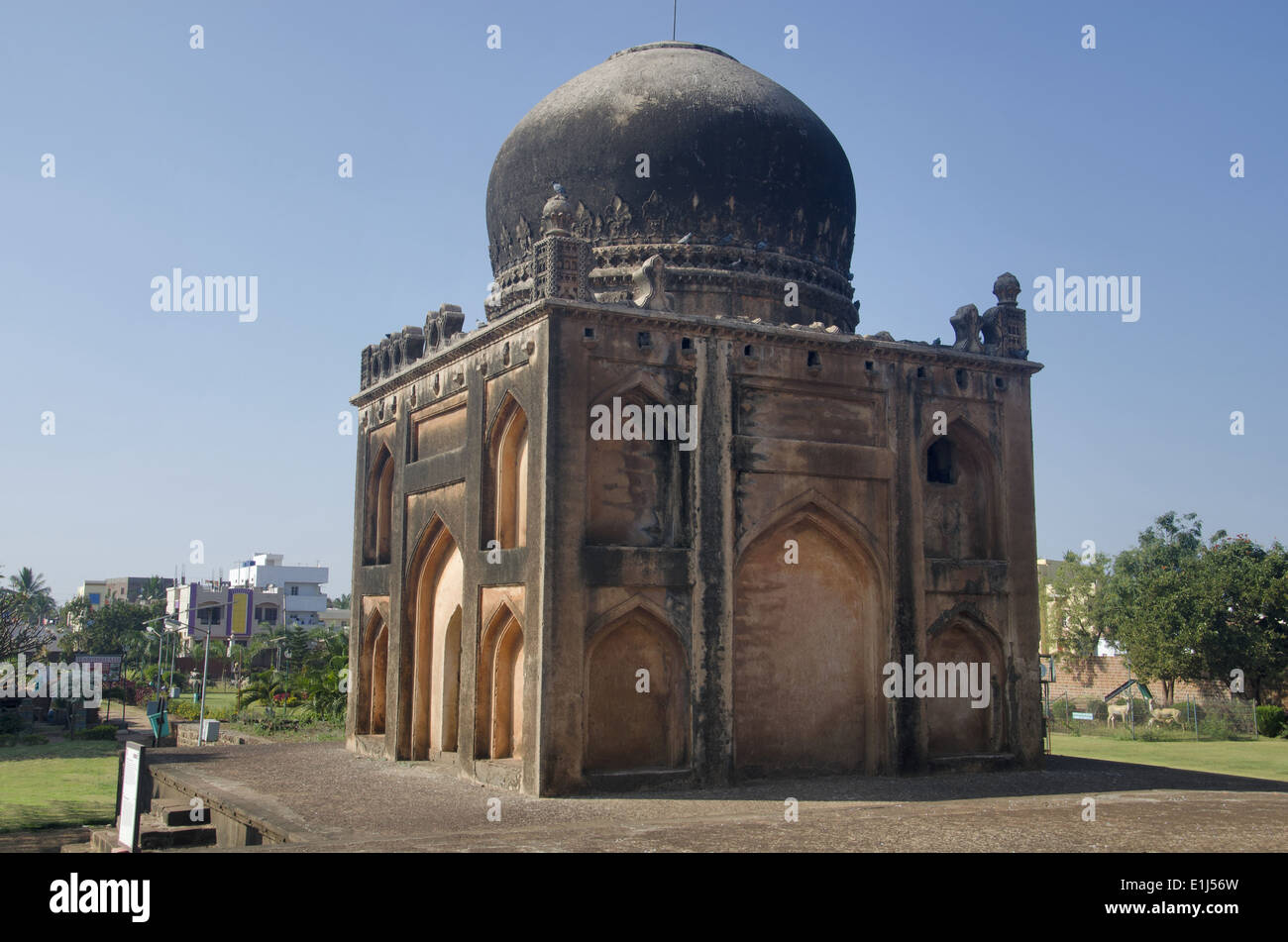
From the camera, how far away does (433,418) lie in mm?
18031

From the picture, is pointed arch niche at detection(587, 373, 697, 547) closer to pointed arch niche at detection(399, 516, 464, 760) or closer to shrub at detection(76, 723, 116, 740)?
pointed arch niche at detection(399, 516, 464, 760)

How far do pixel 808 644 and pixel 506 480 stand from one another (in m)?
4.66

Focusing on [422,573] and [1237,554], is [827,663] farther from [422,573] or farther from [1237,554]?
[1237,554]

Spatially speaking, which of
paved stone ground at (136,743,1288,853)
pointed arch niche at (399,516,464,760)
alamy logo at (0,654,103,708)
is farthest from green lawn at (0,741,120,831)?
alamy logo at (0,654,103,708)

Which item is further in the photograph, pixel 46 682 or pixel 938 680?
pixel 46 682

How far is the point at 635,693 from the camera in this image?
14.5m

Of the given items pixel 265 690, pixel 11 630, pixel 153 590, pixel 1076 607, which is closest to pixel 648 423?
pixel 265 690

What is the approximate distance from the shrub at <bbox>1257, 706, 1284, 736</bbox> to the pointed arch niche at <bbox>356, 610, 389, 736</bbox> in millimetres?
23227

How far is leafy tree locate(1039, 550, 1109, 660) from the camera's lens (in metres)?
52.3

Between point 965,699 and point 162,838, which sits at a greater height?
point 965,699

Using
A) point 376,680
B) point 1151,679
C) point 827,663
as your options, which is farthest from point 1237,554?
point 376,680

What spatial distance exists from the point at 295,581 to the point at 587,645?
93464 mm

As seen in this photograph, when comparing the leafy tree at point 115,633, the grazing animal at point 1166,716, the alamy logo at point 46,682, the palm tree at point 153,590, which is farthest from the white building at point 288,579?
the grazing animal at point 1166,716
